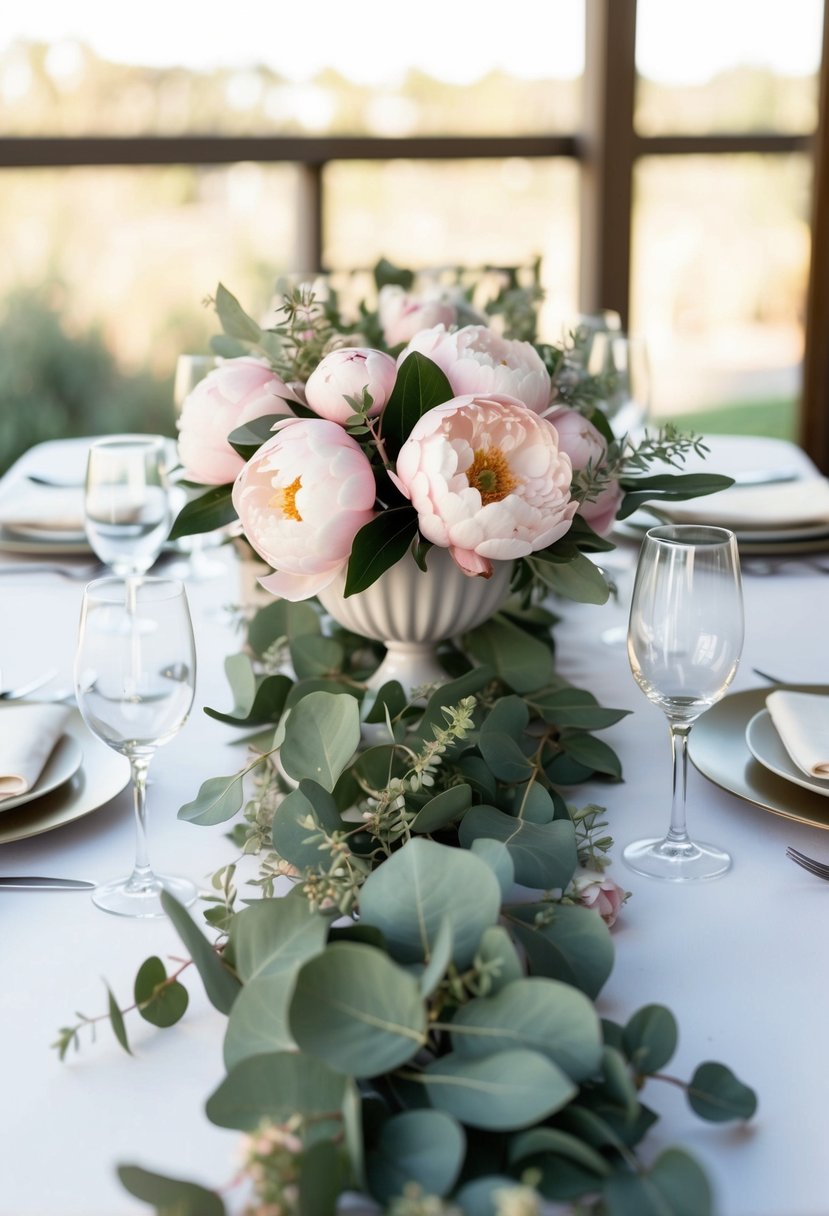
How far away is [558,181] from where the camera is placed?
3.50m

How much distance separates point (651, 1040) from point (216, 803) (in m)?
0.37

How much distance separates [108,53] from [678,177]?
151 cm

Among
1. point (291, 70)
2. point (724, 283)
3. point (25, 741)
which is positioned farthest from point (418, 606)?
point (724, 283)

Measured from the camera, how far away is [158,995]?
72 cm

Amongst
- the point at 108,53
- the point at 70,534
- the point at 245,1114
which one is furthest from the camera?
the point at 108,53

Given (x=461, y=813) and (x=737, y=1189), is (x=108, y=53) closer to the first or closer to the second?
(x=461, y=813)

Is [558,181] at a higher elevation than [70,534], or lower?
higher

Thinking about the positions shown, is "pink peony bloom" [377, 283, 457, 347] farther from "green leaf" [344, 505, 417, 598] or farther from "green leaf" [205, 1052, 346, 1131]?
"green leaf" [205, 1052, 346, 1131]

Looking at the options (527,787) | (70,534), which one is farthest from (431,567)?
(70,534)

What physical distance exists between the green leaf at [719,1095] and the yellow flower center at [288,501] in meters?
0.47

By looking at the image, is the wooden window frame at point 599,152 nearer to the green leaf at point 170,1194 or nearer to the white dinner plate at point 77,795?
the white dinner plate at point 77,795

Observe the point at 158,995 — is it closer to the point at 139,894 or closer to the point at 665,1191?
the point at 139,894

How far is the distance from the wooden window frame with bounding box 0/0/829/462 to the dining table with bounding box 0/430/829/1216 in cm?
204

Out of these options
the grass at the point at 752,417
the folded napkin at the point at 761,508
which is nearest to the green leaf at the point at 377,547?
the folded napkin at the point at 761,508
